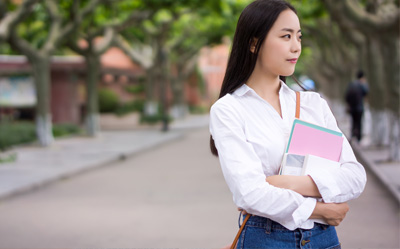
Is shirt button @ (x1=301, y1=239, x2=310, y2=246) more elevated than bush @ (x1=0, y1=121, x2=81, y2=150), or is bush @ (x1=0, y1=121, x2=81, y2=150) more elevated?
shirt button @ (x1=301, y1=239, x2=310, y2=246)

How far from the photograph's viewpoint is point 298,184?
2.22 m

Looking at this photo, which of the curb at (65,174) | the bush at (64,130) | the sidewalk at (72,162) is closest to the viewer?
the curb at (65,174)

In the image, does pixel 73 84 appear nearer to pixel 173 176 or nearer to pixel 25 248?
pixel 173 176

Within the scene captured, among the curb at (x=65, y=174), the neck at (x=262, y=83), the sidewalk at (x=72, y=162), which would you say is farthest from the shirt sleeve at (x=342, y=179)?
the curb at (x=65, y=174)

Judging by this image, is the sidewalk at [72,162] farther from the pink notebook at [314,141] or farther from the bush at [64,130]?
the pink notebook at [314,141]

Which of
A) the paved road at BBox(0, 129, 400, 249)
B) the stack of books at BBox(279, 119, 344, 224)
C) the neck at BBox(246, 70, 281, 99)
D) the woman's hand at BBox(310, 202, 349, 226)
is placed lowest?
the paved road at BBox(0, 129, 400, 249)

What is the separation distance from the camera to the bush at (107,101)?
1430 inches

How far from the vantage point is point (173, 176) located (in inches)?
484

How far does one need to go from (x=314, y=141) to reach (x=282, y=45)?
1.25 ft

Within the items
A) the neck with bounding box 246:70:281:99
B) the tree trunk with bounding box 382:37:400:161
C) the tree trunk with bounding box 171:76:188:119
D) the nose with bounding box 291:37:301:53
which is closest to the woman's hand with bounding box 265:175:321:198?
the neck with bounding box 246:70:281:99

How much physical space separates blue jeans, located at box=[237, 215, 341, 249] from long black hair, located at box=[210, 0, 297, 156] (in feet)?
1.76

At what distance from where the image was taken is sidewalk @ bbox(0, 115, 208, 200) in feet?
35.6

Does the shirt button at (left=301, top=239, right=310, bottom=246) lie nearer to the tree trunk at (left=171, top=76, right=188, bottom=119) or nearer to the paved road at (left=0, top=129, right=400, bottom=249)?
the paved road at (left=0, top=129, right=400, bottom=249)

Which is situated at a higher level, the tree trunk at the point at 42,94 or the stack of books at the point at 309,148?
the stack of books at the point at 309,148
